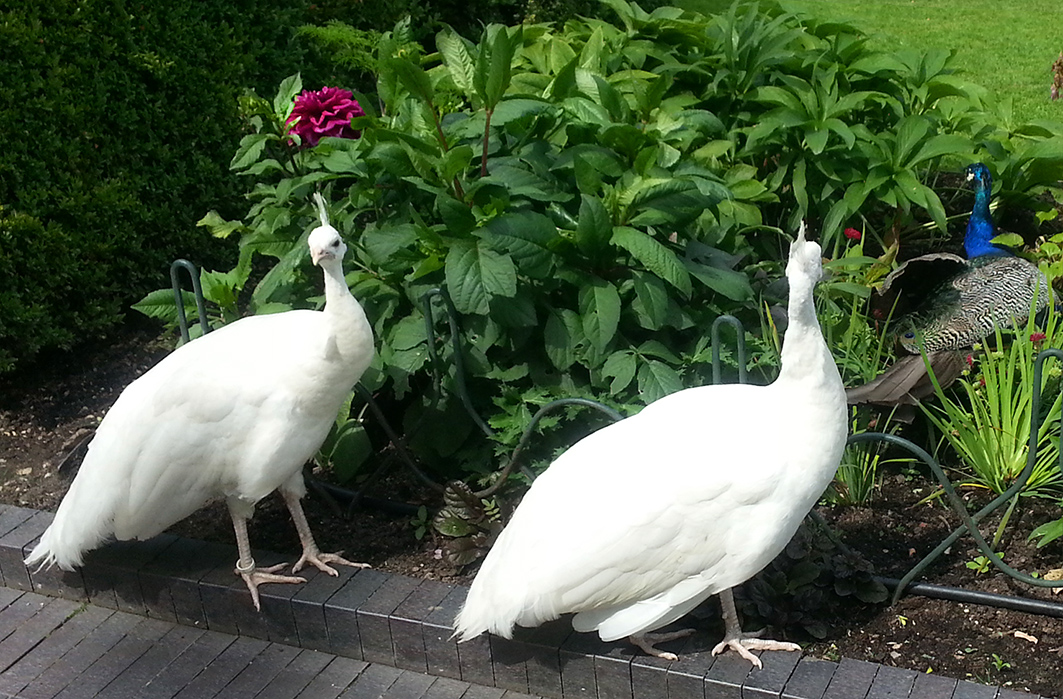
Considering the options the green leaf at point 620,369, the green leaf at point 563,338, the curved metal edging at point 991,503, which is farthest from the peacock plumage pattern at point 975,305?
the green leaf at point 563,338

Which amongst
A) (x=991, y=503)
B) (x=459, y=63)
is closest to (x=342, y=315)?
(x=459, y=63)

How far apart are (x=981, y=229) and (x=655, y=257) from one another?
A: 218cm

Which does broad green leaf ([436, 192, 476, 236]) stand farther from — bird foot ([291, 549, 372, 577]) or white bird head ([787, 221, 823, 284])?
white bird head ([787, 221, 823, 284])

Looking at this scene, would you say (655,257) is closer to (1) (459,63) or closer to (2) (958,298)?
(1) (459,63)

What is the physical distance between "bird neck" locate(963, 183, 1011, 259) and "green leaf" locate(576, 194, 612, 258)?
2.16 meters

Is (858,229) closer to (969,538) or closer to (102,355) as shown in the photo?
(969,538)

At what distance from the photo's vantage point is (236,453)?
319 cm

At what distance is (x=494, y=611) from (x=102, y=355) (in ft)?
10.2

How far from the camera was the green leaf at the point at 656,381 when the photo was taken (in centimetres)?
337

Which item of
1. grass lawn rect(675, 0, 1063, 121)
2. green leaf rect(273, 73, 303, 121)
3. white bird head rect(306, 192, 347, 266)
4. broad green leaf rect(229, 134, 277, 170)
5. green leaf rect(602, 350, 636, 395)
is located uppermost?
green leaf rect(273, 73, 303, 121)

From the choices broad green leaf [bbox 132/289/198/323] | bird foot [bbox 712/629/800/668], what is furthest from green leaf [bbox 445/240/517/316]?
broad green leaf [bbox 132/289/198/323]

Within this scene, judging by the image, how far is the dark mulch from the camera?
2918 millimetres

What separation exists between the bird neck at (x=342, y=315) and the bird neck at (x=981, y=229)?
2984 mm

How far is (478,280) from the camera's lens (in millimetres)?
3309
